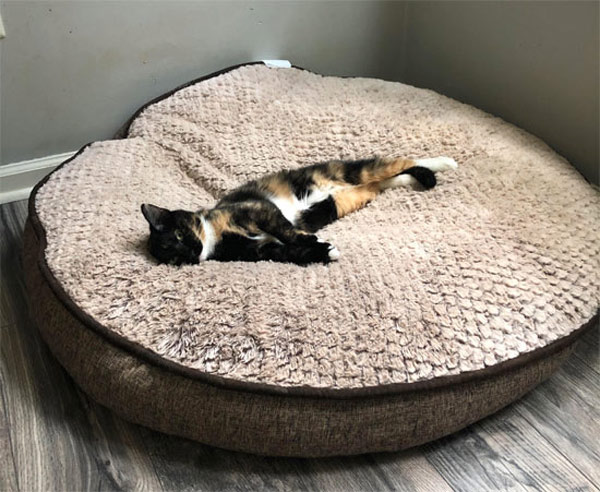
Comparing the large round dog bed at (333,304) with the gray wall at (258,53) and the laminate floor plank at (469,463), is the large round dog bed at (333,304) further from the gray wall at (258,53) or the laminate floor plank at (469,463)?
the gray wall at (258,53)

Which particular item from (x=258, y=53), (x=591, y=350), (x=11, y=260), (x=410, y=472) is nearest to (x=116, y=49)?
(x=258, y=53)

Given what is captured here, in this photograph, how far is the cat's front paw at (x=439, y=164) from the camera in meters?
1.88

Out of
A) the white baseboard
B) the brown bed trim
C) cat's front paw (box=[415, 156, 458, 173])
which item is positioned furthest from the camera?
the white baseboard

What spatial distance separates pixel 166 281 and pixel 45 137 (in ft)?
3.45

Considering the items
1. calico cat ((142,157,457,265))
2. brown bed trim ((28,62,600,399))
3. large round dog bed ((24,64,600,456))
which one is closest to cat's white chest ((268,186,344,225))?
calico cat ((142,157,457,265))

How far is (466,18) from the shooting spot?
2.33m

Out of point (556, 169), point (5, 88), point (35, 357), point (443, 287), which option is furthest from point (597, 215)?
point (5, 88)

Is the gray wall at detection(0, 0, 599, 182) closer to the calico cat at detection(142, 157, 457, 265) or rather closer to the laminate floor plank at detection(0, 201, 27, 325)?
the laminate floor plank at detection(0, 201, 27, 325)

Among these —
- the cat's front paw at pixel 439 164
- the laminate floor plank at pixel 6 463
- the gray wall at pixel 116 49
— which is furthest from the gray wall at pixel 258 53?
the laminate floor plank at pixel 6 463

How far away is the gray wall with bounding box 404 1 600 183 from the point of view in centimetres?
197

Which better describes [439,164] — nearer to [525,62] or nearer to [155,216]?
[525,62]

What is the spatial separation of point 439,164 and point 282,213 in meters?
0.50

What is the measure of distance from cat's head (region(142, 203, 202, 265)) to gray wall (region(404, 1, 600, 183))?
128 cm

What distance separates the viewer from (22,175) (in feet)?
7.23
